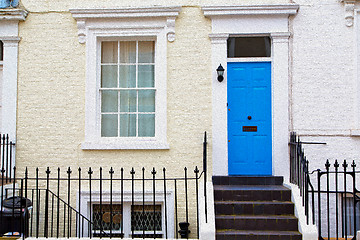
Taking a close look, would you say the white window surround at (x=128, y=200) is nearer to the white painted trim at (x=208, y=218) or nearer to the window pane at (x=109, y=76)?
the white painted trim at (x=208, y=218)

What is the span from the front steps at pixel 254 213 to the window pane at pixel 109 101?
2704 mm

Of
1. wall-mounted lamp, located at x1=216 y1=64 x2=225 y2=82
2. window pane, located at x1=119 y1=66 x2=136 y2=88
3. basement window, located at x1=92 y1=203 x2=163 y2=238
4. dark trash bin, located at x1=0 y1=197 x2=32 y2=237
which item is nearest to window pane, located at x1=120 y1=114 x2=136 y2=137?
window pane, located at x1=119 y1=66 x2=136 y2=88

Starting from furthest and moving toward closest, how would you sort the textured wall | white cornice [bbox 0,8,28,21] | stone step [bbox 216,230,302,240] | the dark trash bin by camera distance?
1. white cornice [bbox 0,8,28,21]
2. the textured wall
3. the dark trash bin
4. stone step [bbox 216,230,302,240]

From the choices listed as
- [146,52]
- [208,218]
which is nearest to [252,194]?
[208,218]

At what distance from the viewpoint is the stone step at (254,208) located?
273 inches

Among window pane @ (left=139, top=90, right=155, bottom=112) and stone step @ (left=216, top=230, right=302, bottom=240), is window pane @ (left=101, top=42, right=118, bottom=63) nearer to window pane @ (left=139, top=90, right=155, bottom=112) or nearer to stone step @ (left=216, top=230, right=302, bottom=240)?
window pane @ (left=139, top=90, right=155, bottom=112)

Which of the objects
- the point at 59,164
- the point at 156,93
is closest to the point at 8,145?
the point at 59,164

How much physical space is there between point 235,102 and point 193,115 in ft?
2.95

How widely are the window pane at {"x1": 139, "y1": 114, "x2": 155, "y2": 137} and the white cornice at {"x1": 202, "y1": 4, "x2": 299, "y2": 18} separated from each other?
2.38 meters

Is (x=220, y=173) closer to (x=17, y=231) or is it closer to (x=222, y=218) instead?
(x=222, y=218)

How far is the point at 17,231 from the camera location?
278 inches

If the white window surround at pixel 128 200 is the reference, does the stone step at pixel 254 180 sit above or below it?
above

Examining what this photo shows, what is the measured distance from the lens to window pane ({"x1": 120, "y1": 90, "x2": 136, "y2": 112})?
8.68 meters

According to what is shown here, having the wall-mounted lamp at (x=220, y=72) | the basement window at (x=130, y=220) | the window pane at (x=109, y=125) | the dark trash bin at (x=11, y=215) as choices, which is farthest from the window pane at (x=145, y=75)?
the dark trash bin at (x=11, y=215)
